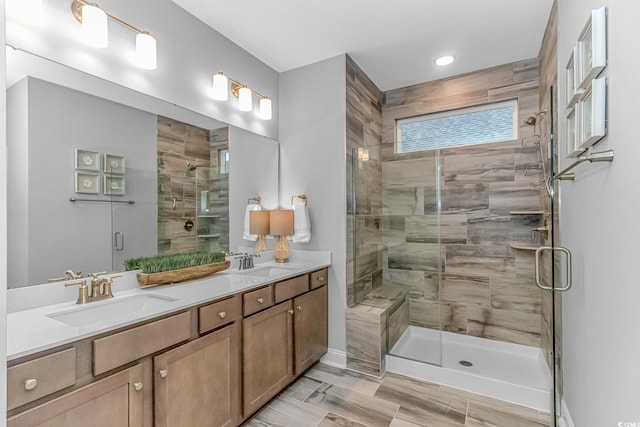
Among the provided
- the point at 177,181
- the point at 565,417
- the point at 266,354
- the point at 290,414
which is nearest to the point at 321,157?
the point at 177,181

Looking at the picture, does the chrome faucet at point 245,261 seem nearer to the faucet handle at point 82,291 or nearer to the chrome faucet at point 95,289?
the chrome faucet at point 95,289

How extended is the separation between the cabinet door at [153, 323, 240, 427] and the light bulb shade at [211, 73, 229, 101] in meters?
1.69

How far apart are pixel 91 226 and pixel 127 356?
0.79m

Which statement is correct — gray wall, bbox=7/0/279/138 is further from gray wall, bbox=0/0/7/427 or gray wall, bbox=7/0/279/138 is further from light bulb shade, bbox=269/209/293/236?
gray wall, bbox=0/0/7/427

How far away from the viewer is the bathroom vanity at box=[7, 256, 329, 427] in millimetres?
1020

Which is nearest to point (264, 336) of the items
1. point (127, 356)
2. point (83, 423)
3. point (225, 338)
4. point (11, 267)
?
point (225, 338)

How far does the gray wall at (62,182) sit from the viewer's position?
138 cm

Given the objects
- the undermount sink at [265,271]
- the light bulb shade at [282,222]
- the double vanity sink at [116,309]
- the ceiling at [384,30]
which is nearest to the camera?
the double vanity sink at [116,309]

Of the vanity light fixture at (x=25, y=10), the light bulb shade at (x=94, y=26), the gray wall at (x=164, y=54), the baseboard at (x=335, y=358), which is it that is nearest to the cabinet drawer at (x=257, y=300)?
the baseboard at (x=335, y=358)

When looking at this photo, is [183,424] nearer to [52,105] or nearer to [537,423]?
[52,105]

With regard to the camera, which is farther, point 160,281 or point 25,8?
point 160,281

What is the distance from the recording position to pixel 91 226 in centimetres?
161

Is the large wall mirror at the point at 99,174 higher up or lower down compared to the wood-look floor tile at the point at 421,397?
higher up

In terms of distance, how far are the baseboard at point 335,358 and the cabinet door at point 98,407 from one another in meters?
1.64
